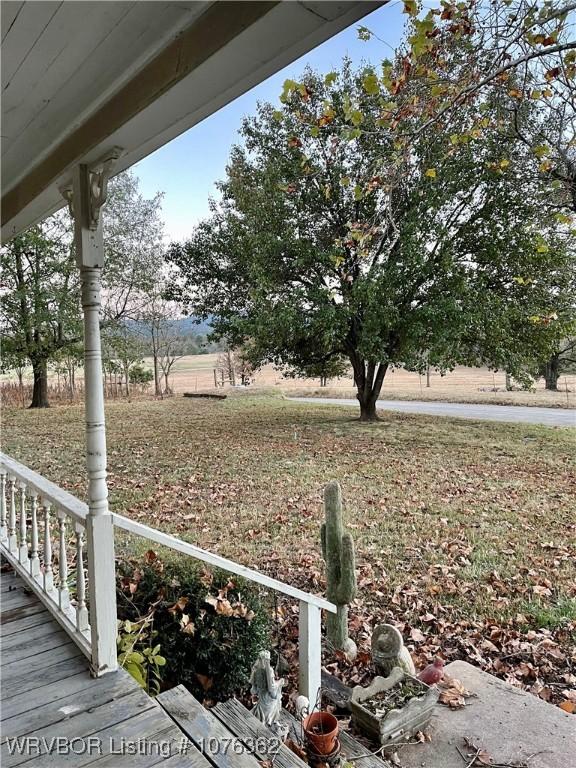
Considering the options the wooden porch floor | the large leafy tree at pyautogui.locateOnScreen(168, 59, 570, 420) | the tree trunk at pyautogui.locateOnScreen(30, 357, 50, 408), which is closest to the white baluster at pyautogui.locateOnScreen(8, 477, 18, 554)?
the wooden porch floor

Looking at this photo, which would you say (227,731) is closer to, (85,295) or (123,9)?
(85,295)

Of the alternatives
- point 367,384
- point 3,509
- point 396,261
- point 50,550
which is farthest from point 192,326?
point 50,550

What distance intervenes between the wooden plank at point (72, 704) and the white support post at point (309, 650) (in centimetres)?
69

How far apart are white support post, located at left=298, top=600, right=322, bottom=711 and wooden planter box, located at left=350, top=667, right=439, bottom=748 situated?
0.17 meters

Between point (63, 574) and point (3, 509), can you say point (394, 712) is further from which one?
point (3, 509)

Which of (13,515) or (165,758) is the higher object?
(13,515)

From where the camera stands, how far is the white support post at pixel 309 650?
1937 mm

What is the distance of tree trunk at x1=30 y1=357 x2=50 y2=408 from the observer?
9242 millimetres

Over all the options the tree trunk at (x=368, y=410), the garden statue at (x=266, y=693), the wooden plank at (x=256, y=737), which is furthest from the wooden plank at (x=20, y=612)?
the tree trunk at (x=368, y=410)

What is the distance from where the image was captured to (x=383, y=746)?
1753 mm

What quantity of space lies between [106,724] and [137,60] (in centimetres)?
177

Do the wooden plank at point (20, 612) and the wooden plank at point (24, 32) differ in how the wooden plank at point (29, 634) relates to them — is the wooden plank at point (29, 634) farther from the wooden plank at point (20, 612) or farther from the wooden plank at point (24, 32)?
the wooden plank at point (24, 32)

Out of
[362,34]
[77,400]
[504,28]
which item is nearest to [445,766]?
[362,34]

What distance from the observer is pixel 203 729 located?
143 centimetres
